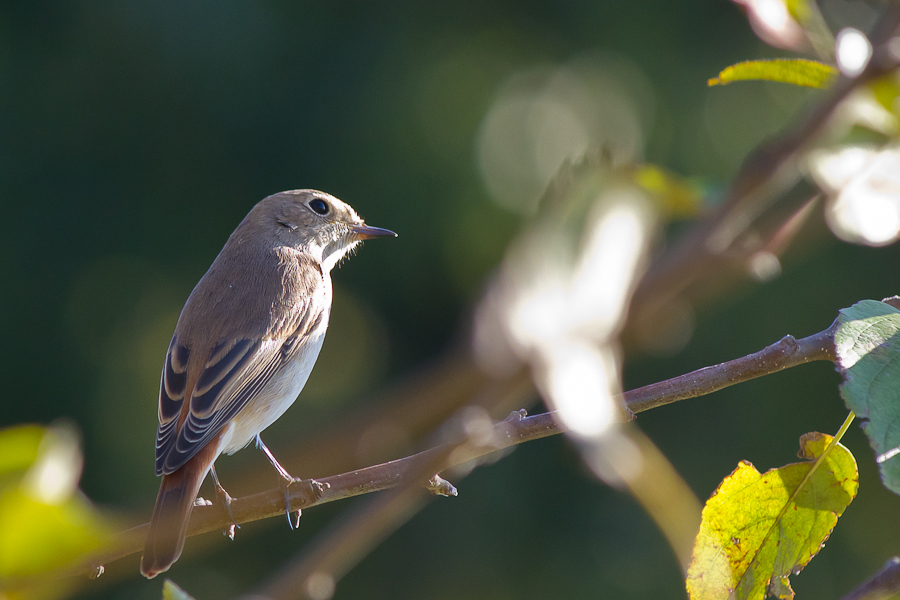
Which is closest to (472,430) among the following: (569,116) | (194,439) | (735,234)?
(735,234)

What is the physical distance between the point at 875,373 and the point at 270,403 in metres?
2.43

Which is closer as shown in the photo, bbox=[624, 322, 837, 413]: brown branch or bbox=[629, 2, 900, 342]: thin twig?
bbox=[629, 2, 900, 342]: thin twig

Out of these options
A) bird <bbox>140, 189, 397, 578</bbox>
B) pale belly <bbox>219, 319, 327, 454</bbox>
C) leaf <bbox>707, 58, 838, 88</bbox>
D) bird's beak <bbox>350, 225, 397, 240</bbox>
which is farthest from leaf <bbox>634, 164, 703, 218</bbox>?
bird's beak <bbox>350, 225, 397, 240</bbox>

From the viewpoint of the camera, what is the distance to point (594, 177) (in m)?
0.42

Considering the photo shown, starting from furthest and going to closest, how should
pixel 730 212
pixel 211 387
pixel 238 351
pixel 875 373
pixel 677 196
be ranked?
pixel 238 351 < pixel 211 387 < pixel 677 196 < pixel 875 373 < pixel 730 212

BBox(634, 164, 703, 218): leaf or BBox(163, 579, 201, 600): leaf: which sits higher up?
BBox(634, 164, 703, 218): leaf

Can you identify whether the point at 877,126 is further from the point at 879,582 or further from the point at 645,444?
the point at 645,444

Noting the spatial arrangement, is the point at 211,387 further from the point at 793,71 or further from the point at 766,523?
the point at 793,71

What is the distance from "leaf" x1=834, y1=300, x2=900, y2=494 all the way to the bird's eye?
3130mm

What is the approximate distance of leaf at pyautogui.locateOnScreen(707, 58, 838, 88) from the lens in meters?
0.95

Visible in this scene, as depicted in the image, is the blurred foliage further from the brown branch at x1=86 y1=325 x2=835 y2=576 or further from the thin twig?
the thin twig

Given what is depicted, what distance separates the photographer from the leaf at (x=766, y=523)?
3.18 feet

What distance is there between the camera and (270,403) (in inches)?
121

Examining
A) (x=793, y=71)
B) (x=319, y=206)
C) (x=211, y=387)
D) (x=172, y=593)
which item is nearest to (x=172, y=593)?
(x=172, y=593)
